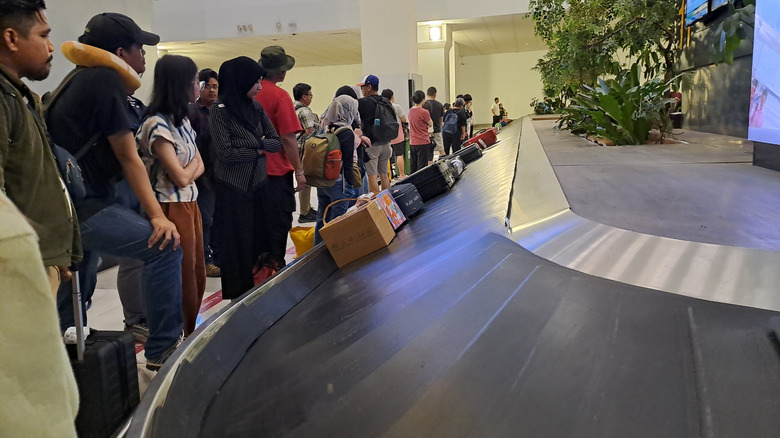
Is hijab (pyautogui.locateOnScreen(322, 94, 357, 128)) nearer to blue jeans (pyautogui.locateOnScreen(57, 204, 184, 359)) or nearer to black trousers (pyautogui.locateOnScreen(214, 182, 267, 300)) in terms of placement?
black trousers (pyautogui.locateOnScreen(214, 182, 267, 300))

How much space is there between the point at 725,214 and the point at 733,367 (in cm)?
109

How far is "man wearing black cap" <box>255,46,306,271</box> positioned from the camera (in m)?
2.79

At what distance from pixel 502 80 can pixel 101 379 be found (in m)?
23.8

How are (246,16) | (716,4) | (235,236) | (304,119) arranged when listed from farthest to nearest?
(246,16) → (716,4) → (304,119) → (235,236)

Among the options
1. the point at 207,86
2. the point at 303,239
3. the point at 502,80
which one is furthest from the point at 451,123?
the point at 502,80

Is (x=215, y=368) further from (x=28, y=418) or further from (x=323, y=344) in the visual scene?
(x=28, y=418)

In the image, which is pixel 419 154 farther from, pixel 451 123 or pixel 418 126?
pixel 451 123

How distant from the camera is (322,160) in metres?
3.30

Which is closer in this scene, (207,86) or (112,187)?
(112,187)

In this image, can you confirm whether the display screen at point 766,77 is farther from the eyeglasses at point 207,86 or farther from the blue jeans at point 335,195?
the eyeglasses at point 207,86

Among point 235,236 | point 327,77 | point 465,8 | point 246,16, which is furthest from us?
point 327,77

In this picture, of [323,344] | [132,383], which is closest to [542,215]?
[323,344]

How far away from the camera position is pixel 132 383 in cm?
136

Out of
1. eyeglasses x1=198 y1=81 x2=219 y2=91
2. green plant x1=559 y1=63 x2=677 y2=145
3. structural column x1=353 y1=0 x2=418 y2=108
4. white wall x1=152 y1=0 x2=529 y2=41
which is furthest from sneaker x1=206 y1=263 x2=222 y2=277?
white wall x1=152 y1=0 x2=529 y2=41
